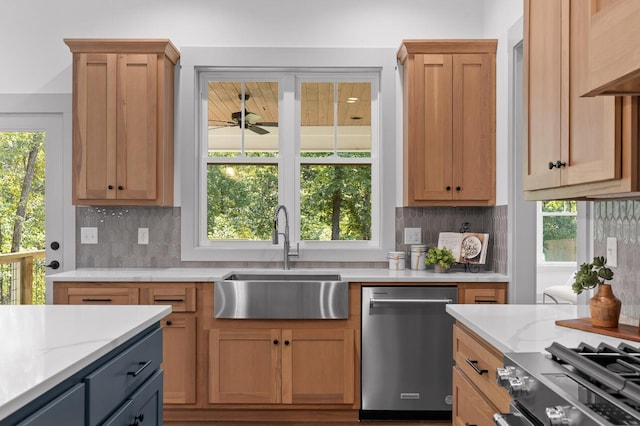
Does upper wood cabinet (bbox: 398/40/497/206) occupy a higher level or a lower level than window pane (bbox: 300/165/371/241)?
higher

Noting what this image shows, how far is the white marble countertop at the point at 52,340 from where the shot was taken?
108 centimetres

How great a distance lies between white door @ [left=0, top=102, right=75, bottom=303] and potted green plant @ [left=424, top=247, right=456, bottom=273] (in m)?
2.62

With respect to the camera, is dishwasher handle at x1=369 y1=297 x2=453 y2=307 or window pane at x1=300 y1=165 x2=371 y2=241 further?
window pane at x1=300 y1=165 x2=371 y2=241

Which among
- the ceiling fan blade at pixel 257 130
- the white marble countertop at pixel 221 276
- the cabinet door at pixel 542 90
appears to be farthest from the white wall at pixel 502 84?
the ceiling fan blade at pixel 257 130

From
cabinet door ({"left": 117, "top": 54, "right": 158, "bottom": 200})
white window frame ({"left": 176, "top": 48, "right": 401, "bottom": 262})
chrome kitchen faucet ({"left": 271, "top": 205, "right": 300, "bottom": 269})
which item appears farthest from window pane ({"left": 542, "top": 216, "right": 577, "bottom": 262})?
cabinet door ({"left": 117, "top": 54, "right": 158, "bottom": 200})

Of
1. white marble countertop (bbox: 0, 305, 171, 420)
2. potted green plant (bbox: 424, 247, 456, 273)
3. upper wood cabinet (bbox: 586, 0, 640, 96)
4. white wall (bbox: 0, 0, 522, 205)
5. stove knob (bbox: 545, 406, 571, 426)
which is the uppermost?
white wall (bbox: 0, 0, 522, 205)

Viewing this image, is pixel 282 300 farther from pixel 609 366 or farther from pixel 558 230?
pixel 558 230

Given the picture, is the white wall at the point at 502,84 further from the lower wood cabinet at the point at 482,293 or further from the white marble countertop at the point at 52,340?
the white marble countertop at the point at 52,340

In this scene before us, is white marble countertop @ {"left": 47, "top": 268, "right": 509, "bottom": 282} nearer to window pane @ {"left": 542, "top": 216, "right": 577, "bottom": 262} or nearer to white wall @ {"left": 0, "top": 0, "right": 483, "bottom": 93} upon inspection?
white wall @ {"left": 0, "top": 0, "right": 483, "bottom": 93}

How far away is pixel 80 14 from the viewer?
3857 millimetres

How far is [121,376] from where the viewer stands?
1.55 meters

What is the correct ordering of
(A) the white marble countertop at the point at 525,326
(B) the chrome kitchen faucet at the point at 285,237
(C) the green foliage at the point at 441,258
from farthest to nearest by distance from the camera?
(B) the chrome kitchen faucet at the point at 285,237
(C) the green foliage at the point at 441,258
(A) the white marble countertop at the point at 525,326

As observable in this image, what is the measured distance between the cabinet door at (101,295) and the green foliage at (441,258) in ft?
6.40

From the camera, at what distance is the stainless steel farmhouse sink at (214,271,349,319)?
10.4 ft
